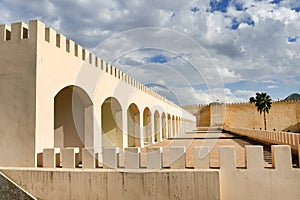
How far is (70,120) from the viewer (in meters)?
7.08

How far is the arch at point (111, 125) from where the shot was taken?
28.1ft

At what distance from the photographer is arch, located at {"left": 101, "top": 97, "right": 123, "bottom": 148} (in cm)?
858

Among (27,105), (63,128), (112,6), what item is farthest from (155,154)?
(112,6)

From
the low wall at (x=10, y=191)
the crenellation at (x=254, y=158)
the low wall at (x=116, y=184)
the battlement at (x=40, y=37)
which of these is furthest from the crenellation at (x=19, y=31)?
the crenellation at (x=254, y=158)

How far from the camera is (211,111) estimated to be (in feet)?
129

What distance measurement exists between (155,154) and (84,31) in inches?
180

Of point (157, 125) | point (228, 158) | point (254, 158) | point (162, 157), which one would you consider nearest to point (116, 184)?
point (162, 157)

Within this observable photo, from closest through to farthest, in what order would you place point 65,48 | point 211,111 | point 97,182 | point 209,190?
point 209,190 < point 97,182 < point 65,48 < point 211,111

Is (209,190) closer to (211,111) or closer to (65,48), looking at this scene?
(65,48)

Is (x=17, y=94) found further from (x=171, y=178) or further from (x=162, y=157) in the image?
(x=171, y=178)

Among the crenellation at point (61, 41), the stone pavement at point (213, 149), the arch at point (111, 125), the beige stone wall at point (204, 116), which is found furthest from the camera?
the beige stone wall at point (204, 116)

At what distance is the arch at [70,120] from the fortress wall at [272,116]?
34058mm

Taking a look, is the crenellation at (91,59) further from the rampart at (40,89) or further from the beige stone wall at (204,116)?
the beige stone wall at (204,116)

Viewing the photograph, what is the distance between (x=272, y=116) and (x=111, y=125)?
1305 inches
